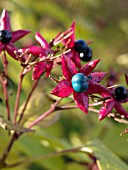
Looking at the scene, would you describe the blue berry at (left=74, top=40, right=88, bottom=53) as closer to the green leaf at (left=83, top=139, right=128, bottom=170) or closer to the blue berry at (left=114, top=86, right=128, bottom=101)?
the blue berry at (left=114, top=86, right=128, bottom=101)

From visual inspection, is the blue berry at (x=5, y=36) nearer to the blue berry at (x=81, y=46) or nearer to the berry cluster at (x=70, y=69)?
the berry cluster at (x=70, y=69)

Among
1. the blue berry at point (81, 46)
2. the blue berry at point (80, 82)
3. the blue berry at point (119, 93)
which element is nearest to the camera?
the blue berry at point (80, 82)

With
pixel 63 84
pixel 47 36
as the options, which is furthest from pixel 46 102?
pixel 47 36

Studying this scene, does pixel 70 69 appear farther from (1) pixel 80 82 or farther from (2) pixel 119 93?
(2) pixel 119 93

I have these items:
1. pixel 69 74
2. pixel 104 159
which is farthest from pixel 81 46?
pixel 104 159

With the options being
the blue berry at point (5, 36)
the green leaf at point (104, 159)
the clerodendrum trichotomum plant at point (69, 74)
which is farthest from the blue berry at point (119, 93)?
the blue berry at point (5, 36)

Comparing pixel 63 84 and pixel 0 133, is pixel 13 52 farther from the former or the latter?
pixel 0 133

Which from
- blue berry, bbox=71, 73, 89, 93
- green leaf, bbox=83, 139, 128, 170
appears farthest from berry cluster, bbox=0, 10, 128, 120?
green leaf, bbox=83, 139, 128, 170
